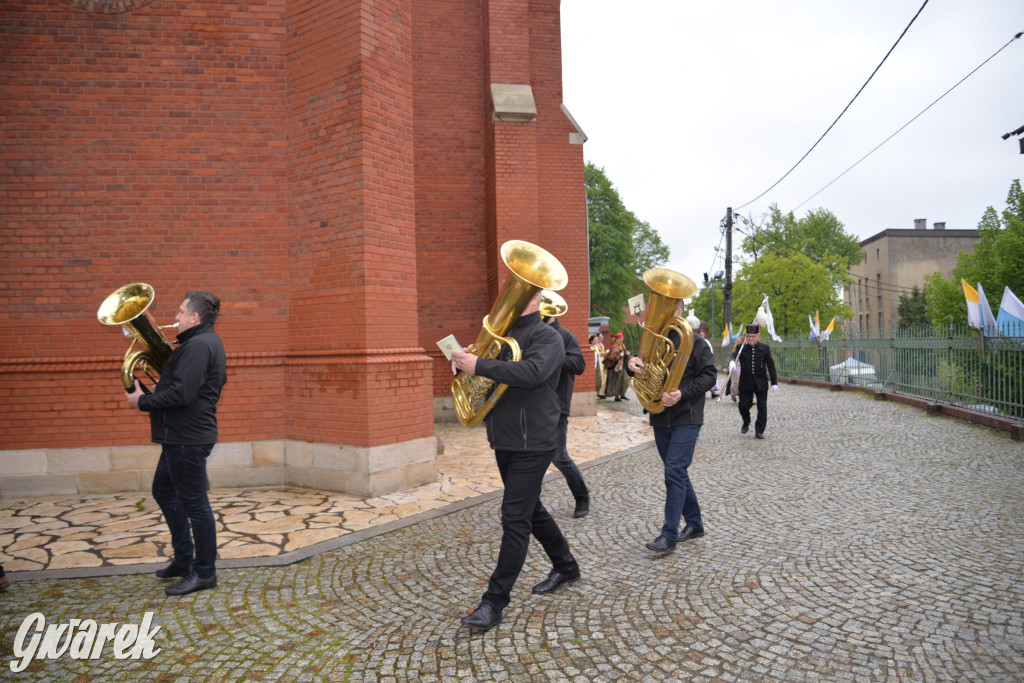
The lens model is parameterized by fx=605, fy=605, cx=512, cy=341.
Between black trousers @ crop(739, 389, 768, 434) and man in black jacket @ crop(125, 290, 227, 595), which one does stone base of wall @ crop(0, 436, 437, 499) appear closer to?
man in black jacket @ crop(125, 290, 227, 595)

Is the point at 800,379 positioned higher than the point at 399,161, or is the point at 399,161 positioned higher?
the point at 399,161

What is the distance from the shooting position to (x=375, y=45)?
265 inches

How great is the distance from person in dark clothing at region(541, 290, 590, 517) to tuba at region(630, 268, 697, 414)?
1.75 ft

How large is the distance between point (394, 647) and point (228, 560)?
1.99 metres

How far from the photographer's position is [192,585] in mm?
4020

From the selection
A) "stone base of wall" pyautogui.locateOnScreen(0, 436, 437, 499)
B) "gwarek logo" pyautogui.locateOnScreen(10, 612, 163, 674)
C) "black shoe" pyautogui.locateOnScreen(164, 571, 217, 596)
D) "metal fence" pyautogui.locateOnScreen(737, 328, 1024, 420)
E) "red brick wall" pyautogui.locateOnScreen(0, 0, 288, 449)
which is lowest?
"gwarek logo" pyautogui.locateOnScreen(10, 612, 163, 674)

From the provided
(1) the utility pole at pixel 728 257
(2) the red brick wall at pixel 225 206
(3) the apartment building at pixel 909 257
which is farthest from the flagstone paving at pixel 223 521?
(3) the apartment building at pixel 909 257

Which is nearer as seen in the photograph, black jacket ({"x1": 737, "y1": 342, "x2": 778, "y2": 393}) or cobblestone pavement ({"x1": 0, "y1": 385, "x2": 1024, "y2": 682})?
cobblestone pavement ({"x1": 0, "y1": 385, "x2": 1024, "y2": 682})

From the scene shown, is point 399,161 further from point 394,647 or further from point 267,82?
point 394,647

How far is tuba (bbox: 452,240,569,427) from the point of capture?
11.3 feet

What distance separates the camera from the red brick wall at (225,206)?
6.61 meters

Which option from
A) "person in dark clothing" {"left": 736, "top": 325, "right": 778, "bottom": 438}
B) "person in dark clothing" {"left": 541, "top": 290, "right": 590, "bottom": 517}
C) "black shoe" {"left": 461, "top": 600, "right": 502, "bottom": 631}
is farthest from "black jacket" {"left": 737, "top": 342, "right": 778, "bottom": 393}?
"black shoe" {"left": 461, "top": 600, "right": 502, "bottom": 631}

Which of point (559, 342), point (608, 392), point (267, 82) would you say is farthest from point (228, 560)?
point (608, 392)

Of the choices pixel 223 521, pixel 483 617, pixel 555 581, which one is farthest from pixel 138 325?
pixel 555 581
